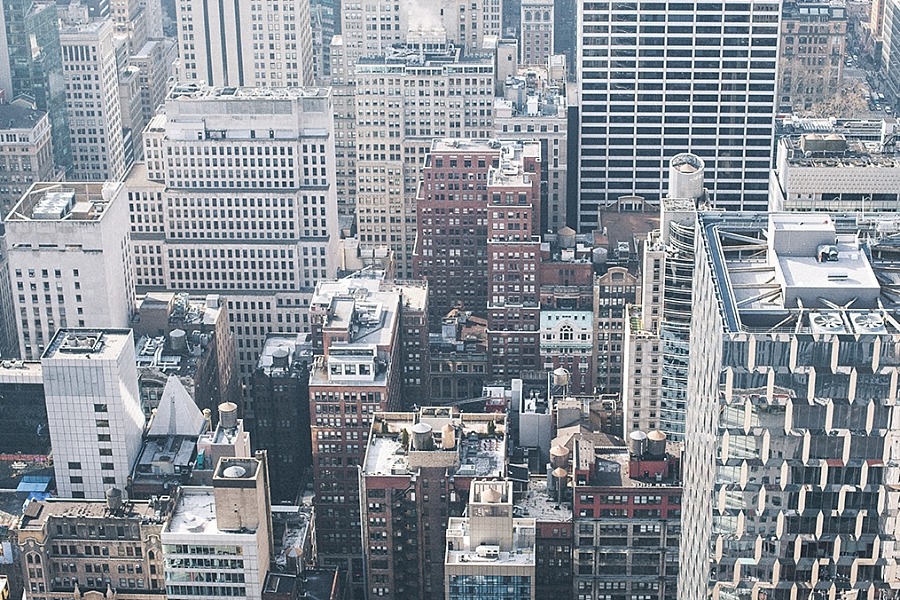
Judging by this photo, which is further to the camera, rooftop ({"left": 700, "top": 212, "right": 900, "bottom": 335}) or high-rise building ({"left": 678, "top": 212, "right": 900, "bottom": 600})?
rooftop ({"left": 700, "top": 212, "right": 900, "bottom": 335})

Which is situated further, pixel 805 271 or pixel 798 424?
pixel 805 271

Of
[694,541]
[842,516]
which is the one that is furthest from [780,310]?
[694,541]

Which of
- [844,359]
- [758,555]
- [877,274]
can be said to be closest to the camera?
[844,359]

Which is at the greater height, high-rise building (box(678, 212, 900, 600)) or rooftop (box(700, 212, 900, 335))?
rooftop (box(700, 212, 900, 335))

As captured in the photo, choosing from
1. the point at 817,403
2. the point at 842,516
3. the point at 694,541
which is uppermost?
the point at 817,403

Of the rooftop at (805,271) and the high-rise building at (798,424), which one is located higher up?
the rooftop at (805,271)

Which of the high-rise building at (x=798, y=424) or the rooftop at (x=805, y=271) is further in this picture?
the rooftop at (x=805, y=271)

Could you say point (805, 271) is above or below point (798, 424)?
above

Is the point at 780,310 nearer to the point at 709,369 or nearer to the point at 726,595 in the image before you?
the point at 709,369
